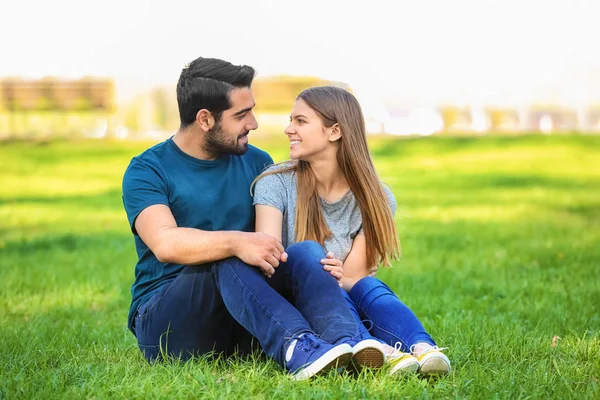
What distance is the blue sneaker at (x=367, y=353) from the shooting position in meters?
3.62

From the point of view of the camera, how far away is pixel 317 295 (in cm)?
388

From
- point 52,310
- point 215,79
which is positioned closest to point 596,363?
point 215,79

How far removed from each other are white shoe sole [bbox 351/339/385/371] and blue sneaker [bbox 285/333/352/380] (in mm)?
40

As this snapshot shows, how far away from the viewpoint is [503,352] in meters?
4.31

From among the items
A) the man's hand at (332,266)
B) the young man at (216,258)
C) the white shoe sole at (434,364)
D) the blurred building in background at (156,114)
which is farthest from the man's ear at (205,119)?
the blurred building in background at (156,114)

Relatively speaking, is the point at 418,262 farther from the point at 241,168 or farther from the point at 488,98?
the point at 488,98

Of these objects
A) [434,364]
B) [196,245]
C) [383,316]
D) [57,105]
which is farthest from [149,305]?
[57,105]

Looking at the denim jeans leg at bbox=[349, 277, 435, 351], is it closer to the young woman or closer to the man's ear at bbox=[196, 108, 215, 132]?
the young woman

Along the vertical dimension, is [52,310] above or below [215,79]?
below

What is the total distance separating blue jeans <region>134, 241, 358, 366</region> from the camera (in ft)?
12.3

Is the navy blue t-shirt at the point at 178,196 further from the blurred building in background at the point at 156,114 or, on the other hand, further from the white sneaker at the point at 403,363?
the blurred building in background at the point at 156,114

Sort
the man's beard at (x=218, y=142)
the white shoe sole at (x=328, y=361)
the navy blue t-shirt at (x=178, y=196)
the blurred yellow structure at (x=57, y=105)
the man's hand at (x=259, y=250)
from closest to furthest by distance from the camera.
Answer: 1. the white shoe sole at (x=328, y=361)
2. the man's hand at (x=259, y=250)
3. the navy blue t-shirt at (x=178, y=196)
4. the man's beard at (x=218, y=142)
5. the blurred yellow structure at (x=57, y=105)

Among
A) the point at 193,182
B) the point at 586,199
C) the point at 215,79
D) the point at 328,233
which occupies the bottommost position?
the point at 586,199

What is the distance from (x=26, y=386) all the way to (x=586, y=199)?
10.9m
